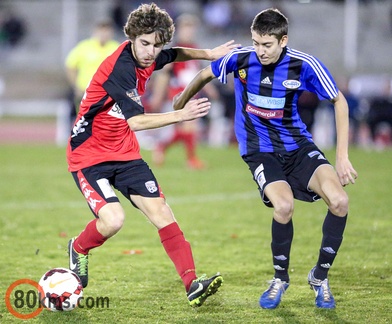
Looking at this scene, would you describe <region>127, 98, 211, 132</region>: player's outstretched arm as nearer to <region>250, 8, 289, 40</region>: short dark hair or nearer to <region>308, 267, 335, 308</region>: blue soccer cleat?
<region>250, 8, 289, 40</region>: short dark hair

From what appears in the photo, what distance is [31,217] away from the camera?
946 centimetres

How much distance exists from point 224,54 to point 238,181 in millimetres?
A: 6618

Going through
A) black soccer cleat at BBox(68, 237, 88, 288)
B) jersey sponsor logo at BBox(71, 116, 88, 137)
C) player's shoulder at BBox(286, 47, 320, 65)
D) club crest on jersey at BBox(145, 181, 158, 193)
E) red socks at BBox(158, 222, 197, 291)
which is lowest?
black soccer cleat at BBox(68, 237, 88, 288)

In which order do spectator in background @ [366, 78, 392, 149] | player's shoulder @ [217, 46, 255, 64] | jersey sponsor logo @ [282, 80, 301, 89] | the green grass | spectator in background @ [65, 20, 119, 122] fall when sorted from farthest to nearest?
spectator in background @ [366, 78, 392, 149], spectator in background @ [65, 20, 119, 122], player's shoulder @ [217, 46, 255, 64], jersey sponsor logo @ [282, 80, 301, 89], the green grass

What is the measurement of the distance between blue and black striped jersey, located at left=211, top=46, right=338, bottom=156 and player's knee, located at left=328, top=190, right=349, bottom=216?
0.66m

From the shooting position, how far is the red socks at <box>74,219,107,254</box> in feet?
19.2

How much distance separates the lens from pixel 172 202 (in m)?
10.6

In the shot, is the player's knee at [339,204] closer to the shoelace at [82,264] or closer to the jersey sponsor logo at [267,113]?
the jersey sponsor logo at [267,113]

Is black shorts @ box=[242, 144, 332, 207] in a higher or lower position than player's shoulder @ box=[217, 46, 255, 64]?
lower

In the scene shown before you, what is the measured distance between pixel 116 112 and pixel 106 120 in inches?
3.8

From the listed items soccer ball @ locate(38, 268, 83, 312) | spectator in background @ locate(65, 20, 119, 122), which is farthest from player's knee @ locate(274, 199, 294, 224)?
spectator in background @ locate(65, 20, 119, 122)

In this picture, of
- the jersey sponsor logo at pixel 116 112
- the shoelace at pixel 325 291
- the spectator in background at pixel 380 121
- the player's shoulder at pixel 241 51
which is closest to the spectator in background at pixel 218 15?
the spectator in background at pixel 380 121

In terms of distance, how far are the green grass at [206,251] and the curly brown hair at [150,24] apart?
1887mm

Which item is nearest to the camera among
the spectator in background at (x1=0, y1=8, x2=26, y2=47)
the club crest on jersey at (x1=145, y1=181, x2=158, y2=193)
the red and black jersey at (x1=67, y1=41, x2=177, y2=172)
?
the red and black jersey at (x1=67, y1=41, x2=177, y2=172)
